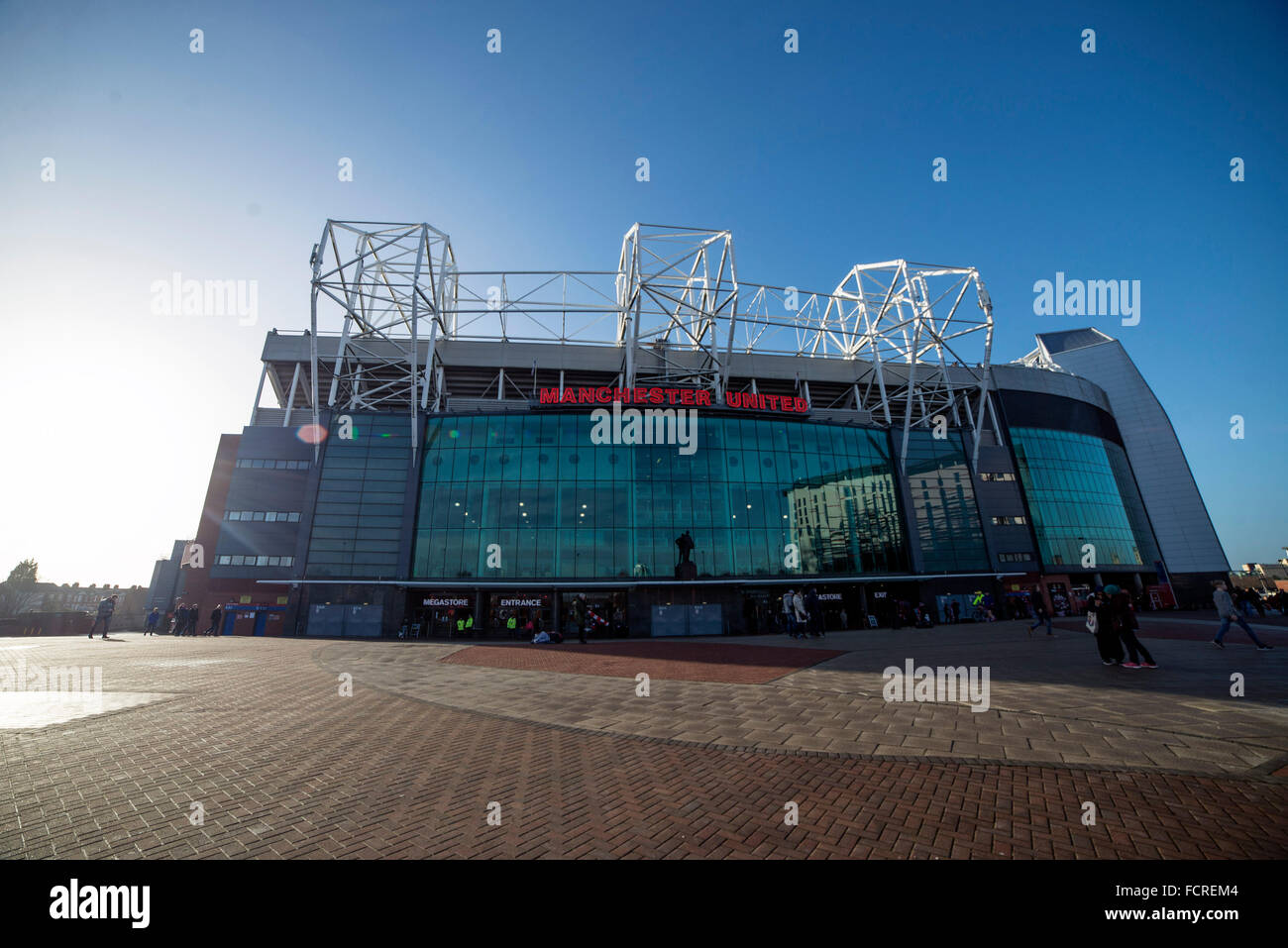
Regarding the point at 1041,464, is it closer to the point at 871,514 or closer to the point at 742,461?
the point at 871,514

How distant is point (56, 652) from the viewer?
18266mm

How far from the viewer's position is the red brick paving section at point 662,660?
13477 mm

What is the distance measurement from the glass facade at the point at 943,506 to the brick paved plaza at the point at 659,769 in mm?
28385

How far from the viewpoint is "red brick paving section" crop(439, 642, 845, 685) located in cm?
1348

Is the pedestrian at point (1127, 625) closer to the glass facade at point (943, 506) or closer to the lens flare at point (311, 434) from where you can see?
the glass facade at point (943, 506)

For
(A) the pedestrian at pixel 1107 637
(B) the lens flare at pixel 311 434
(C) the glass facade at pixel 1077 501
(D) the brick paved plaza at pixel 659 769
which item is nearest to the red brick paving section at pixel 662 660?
(D) the brick paved plaza at pixel 659 769

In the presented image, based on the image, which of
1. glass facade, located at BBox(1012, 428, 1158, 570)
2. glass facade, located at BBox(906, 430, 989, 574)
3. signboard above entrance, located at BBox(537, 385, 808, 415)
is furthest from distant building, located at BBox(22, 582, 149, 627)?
glass facade, located at BBox(1012, 428, 1158, 570)

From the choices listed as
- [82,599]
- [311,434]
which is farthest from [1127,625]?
[82,599]

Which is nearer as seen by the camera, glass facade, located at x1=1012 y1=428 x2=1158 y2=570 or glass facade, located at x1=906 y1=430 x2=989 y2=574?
glass facade, located at x1=906 y1=430 x2=989 y2=574

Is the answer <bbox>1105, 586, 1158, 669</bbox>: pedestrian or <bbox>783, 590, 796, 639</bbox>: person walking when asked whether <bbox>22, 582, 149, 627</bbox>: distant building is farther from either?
<bbox>1105, 586, 1158, 669</bbox>: pedestrian

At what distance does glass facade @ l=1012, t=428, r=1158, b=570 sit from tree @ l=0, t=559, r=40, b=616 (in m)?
139

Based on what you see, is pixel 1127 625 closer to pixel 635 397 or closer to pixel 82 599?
pixel 635 397

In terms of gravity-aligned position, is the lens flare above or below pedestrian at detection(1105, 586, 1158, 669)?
above

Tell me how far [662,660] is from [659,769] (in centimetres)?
1164
